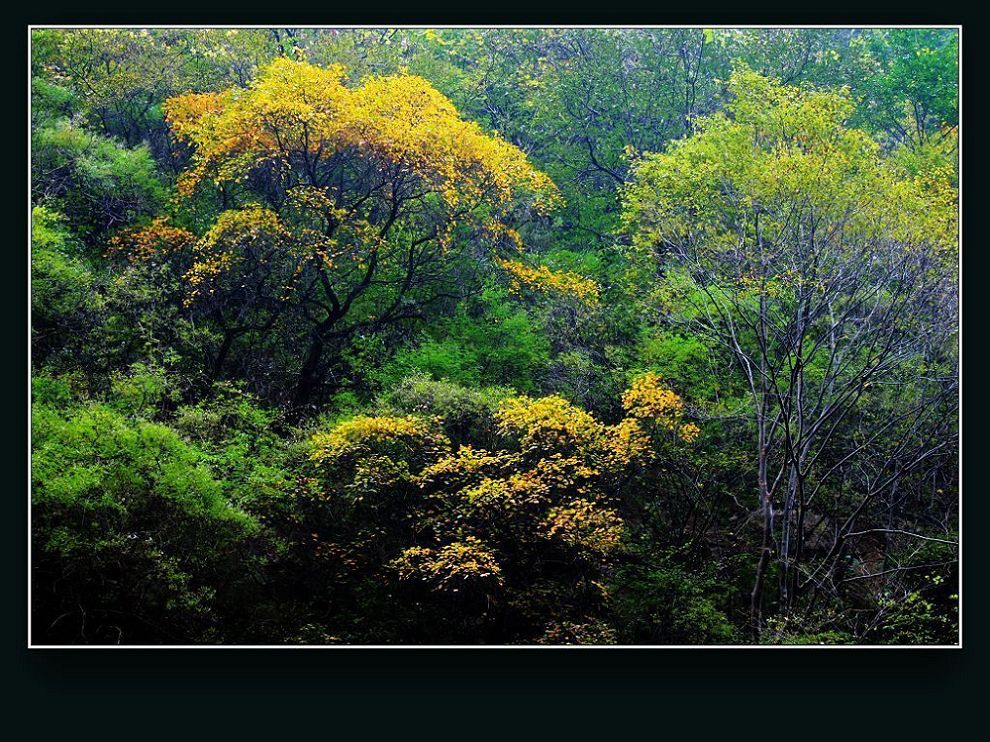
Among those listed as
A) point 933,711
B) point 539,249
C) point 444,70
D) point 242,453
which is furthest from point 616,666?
point 444,70

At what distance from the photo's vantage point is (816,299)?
5.96 m

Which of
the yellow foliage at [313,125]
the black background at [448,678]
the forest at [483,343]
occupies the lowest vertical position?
the black background at [448,678]

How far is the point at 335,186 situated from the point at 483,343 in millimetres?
1710

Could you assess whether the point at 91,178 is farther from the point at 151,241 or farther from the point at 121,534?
the point at 121,534

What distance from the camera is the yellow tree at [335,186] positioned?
6.45m

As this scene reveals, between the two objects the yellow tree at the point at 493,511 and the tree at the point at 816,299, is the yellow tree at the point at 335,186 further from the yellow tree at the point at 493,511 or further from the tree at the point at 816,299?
the tree at the point at 816,299

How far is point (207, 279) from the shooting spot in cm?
627

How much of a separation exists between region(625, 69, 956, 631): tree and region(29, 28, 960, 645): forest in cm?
2

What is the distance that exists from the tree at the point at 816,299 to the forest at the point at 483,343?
0.02 metres

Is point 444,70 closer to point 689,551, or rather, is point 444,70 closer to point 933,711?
point 689,551

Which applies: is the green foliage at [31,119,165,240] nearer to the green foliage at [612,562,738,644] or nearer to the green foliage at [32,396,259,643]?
the green foliage at [32,396,259,643]

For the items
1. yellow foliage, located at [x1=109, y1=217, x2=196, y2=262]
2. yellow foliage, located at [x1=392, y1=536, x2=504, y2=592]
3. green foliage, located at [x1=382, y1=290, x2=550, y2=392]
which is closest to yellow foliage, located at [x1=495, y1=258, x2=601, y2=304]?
green foliage, located at [x1=382, y1=290, x2=550, y2=392]

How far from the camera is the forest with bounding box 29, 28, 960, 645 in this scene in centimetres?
526

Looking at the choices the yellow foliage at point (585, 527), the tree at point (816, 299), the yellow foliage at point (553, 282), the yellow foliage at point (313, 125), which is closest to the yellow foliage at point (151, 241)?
the yellow foliage at point (313, 125)
